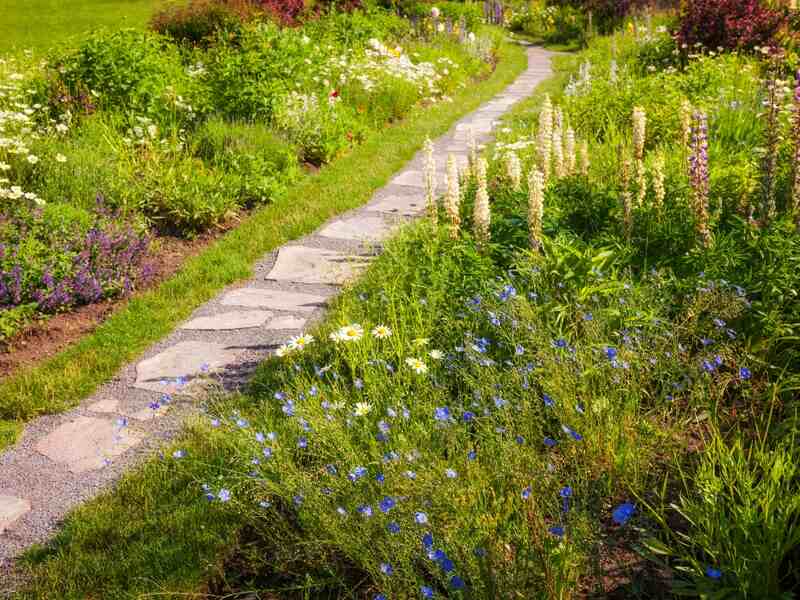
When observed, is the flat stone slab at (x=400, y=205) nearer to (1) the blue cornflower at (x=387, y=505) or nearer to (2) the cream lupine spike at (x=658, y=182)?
(2) the cream lupine spike at (x=658, y=182)

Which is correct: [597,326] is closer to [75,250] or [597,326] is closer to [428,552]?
[428,552]

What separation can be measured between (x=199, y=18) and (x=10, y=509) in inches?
446

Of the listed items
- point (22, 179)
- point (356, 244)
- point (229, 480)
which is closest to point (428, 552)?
point (229, 480)

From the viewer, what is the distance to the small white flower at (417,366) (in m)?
3.58

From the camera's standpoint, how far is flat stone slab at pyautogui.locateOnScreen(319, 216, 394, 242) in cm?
634

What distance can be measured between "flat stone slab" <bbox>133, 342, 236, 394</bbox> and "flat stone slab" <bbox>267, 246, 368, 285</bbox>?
1.07 m

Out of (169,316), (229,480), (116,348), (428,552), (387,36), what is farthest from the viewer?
(387,36)

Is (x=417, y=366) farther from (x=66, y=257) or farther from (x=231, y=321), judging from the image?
(x=66, y=257)

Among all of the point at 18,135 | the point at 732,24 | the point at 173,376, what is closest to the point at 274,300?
the point at 173,376

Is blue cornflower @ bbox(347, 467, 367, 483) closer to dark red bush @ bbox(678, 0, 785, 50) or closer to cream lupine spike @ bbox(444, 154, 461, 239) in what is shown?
cream lupine spike @ bbox(444, 154, 461, 239)

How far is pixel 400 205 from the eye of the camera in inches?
281

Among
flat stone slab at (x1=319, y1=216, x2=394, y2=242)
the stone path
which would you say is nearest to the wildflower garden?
the stone path

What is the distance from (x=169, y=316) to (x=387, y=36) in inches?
403

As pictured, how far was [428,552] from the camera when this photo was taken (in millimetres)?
2400
